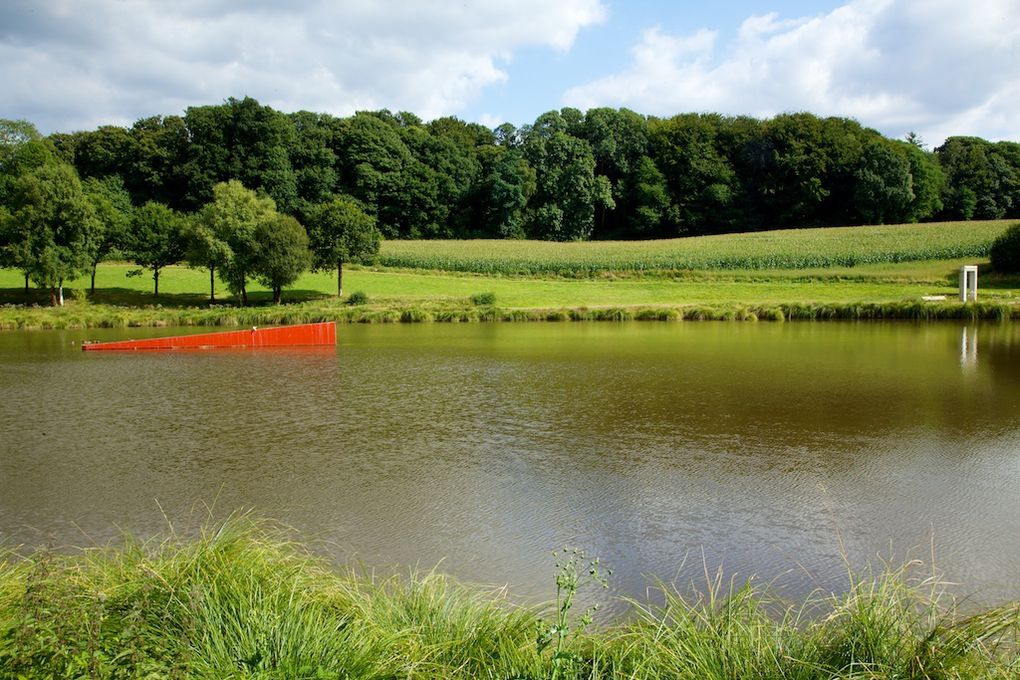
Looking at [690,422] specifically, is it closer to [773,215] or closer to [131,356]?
[131,356]

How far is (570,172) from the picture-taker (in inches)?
3364

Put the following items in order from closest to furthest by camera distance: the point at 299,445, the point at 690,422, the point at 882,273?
the point at 299,445
the point at 690,422
the point at 882,273

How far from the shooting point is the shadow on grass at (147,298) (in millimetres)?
47688

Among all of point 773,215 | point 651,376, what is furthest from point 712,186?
point 651,376

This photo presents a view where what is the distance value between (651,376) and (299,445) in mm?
10009

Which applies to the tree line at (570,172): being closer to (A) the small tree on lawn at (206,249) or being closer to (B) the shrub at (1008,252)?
(A) the small tree on lawn at (206,249)

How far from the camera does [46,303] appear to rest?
4722 cm

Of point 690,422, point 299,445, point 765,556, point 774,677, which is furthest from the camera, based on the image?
point 690,422

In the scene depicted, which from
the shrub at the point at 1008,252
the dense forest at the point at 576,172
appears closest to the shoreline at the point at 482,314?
the shrub at the point at 1008,252

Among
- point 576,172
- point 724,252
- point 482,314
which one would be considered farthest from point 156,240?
point 576,172

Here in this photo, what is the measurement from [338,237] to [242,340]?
21576mm

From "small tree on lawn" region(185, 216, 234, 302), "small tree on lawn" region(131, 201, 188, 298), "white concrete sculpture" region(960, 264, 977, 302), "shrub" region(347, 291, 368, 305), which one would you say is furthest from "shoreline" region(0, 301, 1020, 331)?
"small tree on lawn" region(131, 201, 188, 298)

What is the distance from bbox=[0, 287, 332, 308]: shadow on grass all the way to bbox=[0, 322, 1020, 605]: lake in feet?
81.9

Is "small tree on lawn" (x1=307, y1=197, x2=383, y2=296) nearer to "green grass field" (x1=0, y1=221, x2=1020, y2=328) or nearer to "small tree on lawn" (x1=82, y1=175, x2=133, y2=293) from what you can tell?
"green grass field" (x1=0, y1=221, x2=1020, y2=328)
